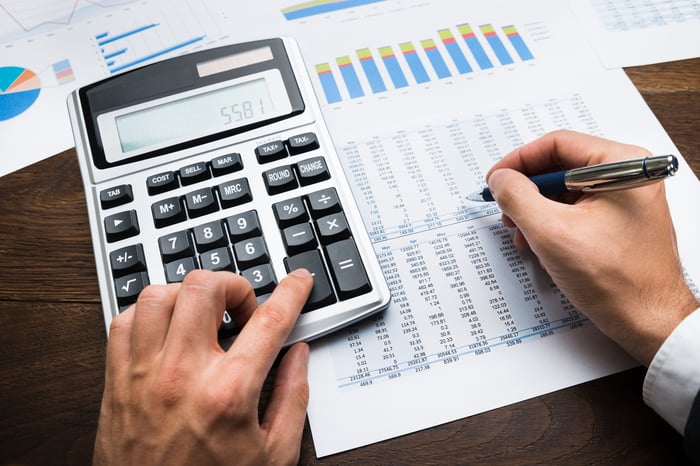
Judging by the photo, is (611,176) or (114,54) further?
(114,54)

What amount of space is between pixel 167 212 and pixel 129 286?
0.07m

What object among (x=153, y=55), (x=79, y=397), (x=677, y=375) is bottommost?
(x=677, y=375)

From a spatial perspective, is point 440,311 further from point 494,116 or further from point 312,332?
point 494,116

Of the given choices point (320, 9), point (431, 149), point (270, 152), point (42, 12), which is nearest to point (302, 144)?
point (270, 152)

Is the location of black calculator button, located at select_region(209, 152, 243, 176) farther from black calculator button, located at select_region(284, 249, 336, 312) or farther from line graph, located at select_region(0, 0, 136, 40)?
line graph, located at select_region(0, 0, 136, 40)

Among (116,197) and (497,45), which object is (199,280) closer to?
(116,197)

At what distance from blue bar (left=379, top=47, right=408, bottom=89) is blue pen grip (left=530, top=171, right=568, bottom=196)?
20cm

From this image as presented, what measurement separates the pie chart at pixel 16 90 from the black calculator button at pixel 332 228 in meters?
0.37

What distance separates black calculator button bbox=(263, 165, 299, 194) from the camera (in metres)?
0.47

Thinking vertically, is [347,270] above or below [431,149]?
below

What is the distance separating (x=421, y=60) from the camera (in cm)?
61

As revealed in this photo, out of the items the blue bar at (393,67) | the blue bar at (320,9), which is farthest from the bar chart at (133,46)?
the blue bar at (393,67)

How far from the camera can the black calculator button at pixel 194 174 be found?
480mm

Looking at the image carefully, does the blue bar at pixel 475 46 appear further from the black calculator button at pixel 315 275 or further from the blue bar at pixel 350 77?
the black calculator button at pixel 315 275
